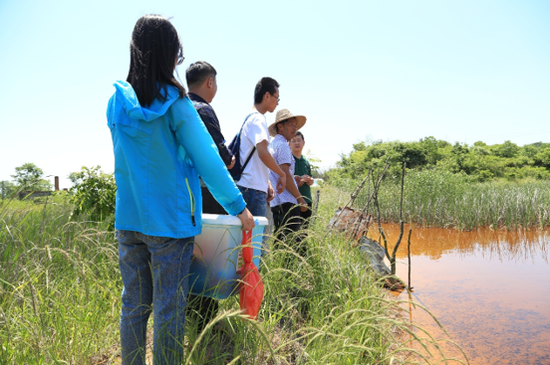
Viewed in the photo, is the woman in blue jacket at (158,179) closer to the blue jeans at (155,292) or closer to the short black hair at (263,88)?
the blue jeans at (155,292)

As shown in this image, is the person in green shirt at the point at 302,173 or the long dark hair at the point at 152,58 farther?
the person in green shirt at the point at 302,173

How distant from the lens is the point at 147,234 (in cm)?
131

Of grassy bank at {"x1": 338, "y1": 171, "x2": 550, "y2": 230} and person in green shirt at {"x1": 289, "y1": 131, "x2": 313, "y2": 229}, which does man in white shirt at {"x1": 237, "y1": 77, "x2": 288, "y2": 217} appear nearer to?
person in green shirt at {"x1": 289, "y1": 131, "x2": 313, "y2": 229}

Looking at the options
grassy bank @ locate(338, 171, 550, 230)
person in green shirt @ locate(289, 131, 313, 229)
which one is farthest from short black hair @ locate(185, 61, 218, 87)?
grassy bank @ locate(338, 171, 550, 230)

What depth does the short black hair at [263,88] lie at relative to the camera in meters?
2.72

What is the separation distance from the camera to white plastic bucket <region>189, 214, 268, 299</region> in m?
1.51

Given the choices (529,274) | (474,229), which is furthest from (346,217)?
(474,229)

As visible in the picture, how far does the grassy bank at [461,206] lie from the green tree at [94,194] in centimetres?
588

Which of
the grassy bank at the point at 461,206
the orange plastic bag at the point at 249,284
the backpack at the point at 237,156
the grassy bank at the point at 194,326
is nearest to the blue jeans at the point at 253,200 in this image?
the backpack at the point at 237,156

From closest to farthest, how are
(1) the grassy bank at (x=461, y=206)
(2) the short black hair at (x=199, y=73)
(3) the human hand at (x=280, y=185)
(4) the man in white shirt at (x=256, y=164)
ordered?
(2) the short black hair at (x=199, y=73) → (4) the man in white shirt at (x=256, y=164) → (3) the human hand at (x=280, y=185) → (1) the grassy bank at (x=461, y=206)

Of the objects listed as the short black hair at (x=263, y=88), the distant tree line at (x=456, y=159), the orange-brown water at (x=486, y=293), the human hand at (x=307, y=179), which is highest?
the distant tree line at (x=456, y=159)

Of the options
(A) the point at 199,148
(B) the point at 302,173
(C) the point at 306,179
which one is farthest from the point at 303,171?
(A) the point at 199,148

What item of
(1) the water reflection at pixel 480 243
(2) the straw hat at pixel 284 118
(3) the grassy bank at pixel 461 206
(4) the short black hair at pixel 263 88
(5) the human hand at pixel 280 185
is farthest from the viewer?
(3) the grassy bank at pixel 461 206

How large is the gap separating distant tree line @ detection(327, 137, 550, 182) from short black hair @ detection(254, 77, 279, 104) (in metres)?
15.4
